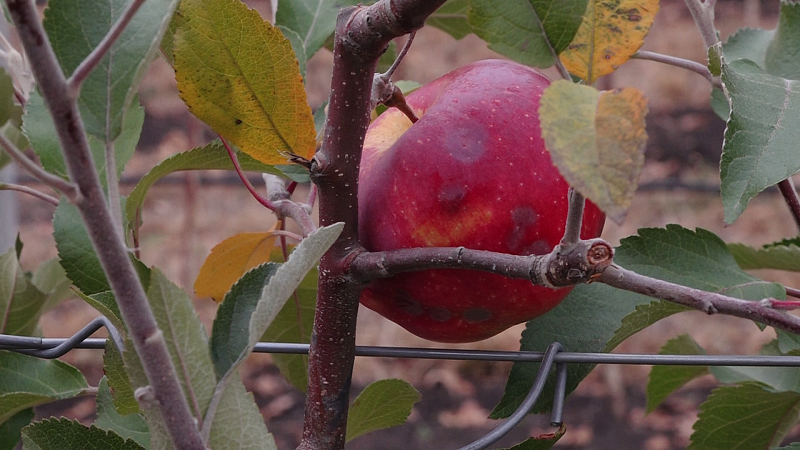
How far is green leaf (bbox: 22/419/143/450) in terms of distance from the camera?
0.41 metres

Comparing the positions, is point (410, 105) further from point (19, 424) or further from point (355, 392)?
point (355, 392)

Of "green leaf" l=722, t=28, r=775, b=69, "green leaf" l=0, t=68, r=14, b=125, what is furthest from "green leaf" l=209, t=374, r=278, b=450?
"green leaf" l=722, t=28, r=775, b=69

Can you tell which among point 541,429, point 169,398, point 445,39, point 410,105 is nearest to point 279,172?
point 410,105

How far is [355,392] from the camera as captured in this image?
222 centimetres

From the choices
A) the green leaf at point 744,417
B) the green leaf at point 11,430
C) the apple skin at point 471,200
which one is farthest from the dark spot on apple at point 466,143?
the green leaf at point 11,430

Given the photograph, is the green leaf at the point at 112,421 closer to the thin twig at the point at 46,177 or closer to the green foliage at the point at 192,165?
the green foliage at the point at 192,165

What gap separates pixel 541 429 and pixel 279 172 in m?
1.67

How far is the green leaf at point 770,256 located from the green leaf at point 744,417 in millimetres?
93

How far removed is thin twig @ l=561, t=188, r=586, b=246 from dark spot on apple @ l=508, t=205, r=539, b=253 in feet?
0.29

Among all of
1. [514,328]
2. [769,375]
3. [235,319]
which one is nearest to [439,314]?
[235,319]

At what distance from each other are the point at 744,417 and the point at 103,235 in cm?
51

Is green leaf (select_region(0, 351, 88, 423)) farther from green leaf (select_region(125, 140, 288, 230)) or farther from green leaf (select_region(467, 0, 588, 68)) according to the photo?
green leaf (select_region(467, 0, 588, 68))

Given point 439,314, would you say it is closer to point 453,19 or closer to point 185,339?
point 185,339

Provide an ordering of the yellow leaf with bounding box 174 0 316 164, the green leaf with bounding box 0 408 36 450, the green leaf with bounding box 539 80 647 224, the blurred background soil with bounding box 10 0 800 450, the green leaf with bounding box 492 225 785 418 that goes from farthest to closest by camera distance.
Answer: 1. the blurred background soil with bounding box 10 0 800 450
2. the green leaf with bounding box 0 408 36 450
3. the green leaf with bounding box 492 225 785 418
4. the yellow leaf with bounding box 174 0 316 164
5. the green leaf with bounding box 539 80 647 224
